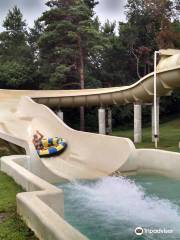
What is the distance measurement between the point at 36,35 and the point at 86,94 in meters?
26.3

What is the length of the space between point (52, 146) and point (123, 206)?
22.3 feet

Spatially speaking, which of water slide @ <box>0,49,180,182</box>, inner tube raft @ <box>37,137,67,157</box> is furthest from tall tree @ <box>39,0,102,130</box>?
inner tube raft @ <box>37,137,67,157</box>

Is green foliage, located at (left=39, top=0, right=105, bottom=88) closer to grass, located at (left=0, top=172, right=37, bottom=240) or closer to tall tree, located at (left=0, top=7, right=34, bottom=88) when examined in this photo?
tall tree, located at (left=0, top=7, right=34, bottom=88)

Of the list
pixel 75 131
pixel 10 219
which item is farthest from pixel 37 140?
pixel 10 219

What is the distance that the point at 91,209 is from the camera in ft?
27.8

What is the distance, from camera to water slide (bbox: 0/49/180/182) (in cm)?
1275

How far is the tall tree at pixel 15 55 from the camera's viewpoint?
32.9 meters

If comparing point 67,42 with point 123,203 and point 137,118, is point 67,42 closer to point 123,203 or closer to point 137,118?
Answer: point 137,118

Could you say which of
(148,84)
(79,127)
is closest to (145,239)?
(148,84)

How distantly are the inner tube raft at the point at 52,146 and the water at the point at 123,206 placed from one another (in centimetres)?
292

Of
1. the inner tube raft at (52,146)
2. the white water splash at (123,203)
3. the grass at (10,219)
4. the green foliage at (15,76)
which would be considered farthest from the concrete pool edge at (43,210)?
the green foliage at (15,76)

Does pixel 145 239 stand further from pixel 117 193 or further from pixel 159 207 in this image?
pixel 117 193

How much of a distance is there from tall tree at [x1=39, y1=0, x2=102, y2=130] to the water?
1920 centimetres

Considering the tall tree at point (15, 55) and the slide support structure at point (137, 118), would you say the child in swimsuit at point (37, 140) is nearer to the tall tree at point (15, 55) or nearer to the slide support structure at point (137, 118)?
the slide support structure at point (137, 118)
